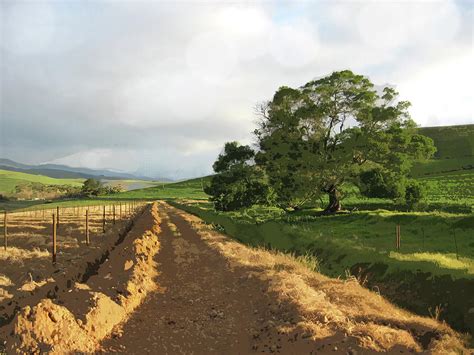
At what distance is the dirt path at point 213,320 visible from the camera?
1002 cm

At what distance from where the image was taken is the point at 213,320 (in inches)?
490

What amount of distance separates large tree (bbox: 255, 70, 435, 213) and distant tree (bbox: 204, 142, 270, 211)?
1030 centimetres

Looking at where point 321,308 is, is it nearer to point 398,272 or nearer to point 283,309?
point 283,309

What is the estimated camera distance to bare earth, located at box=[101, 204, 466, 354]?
903 centimetres

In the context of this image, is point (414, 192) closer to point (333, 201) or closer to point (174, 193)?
point (333, 201)

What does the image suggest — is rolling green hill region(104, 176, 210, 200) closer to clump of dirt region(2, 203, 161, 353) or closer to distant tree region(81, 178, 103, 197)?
distant tree region(81, 178, 103, 197)

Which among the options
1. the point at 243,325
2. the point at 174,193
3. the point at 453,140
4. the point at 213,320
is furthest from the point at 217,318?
the point at 453,140

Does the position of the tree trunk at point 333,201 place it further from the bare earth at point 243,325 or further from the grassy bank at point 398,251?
the bare earth at point 243,325

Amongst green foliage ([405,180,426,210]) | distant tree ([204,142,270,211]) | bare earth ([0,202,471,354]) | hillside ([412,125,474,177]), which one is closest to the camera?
bare earth ([0,202,471,354])

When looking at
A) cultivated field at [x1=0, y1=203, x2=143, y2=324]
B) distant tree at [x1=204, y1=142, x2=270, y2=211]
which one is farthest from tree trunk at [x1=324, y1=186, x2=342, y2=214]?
cultivated field at [x1=0, y1=203, x2=143, y2=324]

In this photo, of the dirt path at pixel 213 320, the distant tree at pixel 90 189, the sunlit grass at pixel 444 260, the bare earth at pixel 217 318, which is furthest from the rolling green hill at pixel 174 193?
the bare earth at pixel 217 318

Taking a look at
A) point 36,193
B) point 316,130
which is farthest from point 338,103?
point 36,193

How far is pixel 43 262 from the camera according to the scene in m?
23.4

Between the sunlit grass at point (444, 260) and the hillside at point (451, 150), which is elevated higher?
→ the hillside at point (451, 150)
